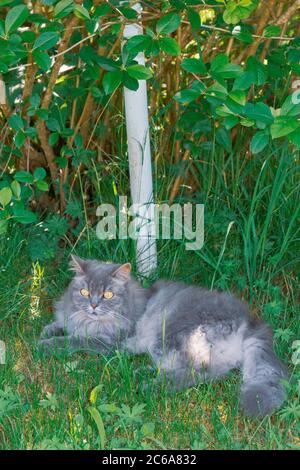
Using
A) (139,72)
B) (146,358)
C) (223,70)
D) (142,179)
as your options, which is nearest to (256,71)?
(223,70)

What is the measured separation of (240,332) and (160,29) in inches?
53.1

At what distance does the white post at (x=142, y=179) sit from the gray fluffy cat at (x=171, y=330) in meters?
0.33

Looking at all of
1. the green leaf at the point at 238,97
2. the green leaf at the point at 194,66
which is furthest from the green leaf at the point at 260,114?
the green leaf at the point at 194,66

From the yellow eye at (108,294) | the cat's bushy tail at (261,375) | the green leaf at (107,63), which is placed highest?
the green leaf at (107,63)

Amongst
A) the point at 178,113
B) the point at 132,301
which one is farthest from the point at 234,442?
the point at 178,113

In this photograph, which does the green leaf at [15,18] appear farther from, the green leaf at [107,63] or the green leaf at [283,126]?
the green leaf at [283,126]

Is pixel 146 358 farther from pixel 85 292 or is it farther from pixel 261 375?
A: pixel 261 375

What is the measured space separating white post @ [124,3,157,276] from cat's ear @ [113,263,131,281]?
0.40 meters

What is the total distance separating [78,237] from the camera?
14.9 ft

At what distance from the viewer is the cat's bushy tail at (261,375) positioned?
3.14 meters

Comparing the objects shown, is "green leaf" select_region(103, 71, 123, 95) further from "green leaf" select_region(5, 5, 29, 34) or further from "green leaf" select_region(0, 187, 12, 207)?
"green leaf" select_region(0, 187, 12, 207)

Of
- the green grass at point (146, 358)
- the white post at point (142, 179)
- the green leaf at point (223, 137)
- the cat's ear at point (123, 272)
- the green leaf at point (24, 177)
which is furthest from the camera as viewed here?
the green leaf at point (223, 137)

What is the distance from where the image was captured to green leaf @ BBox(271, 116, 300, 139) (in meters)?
3.13
